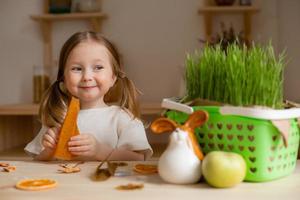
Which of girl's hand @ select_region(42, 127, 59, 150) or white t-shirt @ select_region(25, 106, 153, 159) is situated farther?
white t-shirt @ select_region(25, 106, 153, 159)

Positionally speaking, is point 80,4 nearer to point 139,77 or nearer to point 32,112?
point 139,77

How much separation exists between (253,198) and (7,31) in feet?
8.33

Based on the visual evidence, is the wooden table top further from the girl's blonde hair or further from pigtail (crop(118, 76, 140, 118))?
pigtail (crop(118, 76, 140, 118))

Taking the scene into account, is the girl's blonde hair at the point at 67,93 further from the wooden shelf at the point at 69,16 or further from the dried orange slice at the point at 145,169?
the wooden shelf at the point at 69,16

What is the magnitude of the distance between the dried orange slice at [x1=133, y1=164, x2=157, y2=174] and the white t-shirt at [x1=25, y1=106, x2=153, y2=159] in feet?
1.23

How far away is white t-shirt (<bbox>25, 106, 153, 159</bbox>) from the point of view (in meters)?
1.17

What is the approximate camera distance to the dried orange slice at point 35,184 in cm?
63

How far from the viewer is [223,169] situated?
1.99 ft

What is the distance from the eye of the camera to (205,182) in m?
0.66

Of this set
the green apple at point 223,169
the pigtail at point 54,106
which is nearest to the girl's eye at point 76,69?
the pigtail at point 54,106

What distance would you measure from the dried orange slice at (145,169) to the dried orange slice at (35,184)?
0.50 feet

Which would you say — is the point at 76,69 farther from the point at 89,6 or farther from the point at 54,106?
the point at 89,6

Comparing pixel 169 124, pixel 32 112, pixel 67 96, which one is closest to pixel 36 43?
pixel 32 112

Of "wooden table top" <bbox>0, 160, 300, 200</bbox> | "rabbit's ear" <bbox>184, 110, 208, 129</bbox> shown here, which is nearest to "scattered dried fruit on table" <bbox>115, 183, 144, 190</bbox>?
"wooden table top" <bbox>0, 160, 300, 200</bbox>
